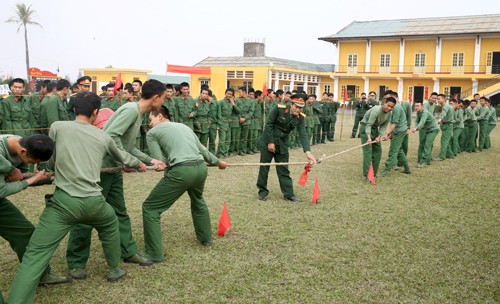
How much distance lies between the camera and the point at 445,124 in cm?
→ 1323

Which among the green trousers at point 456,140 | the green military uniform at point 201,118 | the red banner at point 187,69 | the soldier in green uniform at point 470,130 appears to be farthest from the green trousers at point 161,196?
the red banner at point 187,69

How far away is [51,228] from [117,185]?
1.13 m

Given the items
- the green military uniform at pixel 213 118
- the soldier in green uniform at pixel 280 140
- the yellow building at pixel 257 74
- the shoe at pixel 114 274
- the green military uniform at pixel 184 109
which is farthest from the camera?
the yellow building at pixel 257 74

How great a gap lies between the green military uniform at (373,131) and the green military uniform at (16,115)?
6.37 meters

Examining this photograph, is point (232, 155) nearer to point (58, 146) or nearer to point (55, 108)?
point (55, 108)

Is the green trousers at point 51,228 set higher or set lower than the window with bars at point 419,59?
lower

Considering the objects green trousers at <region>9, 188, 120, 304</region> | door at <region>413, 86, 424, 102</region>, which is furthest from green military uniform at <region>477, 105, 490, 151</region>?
door at <region>413, 86, 424, 102</region>

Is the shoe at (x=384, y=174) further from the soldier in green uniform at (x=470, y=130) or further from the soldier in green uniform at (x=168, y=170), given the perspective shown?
the soldier in green uniform at (x=470, y=130)

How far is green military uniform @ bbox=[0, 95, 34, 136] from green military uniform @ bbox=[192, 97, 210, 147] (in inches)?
144

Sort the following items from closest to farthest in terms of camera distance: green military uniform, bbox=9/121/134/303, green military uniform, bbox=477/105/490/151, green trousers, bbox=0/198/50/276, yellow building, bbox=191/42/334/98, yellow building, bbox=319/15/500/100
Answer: green military uniform, bbox=9/121/134/303, green trousers, bbox=0/198/50/276, green military uniform, bbox=477/105/490/151, yellow building, bbox=319/15/500/100, yellow building, bbox=191/42/334/98

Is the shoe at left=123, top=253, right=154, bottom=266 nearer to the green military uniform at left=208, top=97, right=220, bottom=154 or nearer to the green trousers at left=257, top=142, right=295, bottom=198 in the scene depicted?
the green trousers at left=257, top=142, right=295, bottom=198

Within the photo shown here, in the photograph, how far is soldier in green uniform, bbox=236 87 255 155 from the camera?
1317cm

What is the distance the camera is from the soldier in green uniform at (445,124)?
12.9 meters

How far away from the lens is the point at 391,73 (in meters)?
40.4
